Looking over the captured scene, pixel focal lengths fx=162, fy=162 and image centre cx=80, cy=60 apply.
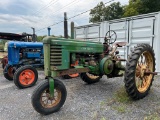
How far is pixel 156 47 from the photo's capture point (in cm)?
512

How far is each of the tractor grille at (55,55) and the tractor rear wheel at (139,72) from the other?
116cm

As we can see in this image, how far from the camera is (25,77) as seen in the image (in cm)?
416

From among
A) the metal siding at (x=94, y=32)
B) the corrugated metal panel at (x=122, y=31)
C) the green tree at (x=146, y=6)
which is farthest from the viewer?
the green tree at (x=146, y=6)

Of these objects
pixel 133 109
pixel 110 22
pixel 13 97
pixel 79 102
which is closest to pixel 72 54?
pixel 79 102

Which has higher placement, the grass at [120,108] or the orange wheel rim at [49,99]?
the orange wheel rim at [49,99]

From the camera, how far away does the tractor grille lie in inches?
100

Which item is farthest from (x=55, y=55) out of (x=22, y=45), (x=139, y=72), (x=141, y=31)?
(x=141, y=31)

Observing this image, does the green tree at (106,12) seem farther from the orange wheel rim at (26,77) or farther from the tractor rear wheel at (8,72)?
the orange wheel rim at (26,77)

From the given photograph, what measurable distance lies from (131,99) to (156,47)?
9.23 feet

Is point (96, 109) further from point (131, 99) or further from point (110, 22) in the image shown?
point (110, 22)

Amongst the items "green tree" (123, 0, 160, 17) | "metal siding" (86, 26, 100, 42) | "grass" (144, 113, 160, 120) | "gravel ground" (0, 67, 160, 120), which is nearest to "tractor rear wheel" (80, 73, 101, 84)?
"gravel ground" (0, 67, 160, 120)

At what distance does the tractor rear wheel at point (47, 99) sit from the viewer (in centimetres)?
240

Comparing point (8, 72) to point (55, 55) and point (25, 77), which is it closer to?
point (25, 77)

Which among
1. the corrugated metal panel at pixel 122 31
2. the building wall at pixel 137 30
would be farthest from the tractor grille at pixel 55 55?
Answer: the corrugated metal panel at pixel 122 31
